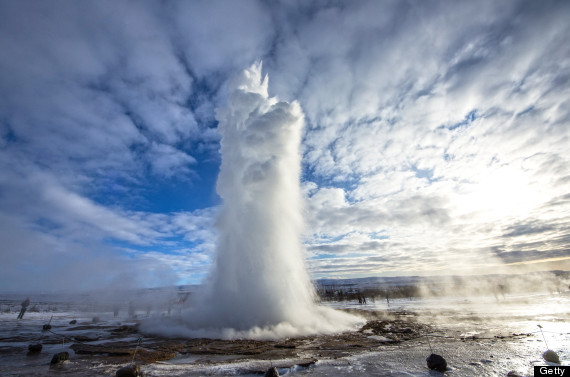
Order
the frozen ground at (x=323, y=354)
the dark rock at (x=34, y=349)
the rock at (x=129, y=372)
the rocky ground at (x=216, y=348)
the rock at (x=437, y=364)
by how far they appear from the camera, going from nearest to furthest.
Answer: the rock at (x=129, y=372), the rock at (x=437, y=364), the frozen ground at (x=323, y=354), the rocky ground at (x=216, y=348), the dark rock at (x=34, y=349)

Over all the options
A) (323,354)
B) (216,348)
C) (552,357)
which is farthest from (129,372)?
(552,357)

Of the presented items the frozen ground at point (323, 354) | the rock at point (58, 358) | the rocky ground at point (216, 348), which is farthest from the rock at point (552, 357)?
the rock at point (58, 358)

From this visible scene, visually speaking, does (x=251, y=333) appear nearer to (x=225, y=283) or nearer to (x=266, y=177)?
(x=225, y=283)

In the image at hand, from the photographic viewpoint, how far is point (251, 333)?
16922 millimetres

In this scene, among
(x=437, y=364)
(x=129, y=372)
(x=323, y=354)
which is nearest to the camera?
(x=129, y=372)

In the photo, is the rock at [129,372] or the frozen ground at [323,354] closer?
the rock at [129,372]

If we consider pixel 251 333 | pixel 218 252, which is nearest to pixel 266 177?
pixel 218 252

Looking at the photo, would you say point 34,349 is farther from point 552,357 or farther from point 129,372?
point 552,357

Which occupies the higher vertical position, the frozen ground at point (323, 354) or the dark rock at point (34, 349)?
the dark rock at point (34, 349)

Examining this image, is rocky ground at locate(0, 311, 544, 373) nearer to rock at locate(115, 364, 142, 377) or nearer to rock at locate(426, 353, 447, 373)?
rock at locate(115, 364, 142, 377)

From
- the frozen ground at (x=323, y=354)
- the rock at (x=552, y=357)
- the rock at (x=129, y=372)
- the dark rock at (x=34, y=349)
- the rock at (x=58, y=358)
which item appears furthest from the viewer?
the dark rock at (x=34, y=349)

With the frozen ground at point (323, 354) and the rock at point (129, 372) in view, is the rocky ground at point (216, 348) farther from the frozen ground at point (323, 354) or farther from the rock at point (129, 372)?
the rock at point (129, 372)

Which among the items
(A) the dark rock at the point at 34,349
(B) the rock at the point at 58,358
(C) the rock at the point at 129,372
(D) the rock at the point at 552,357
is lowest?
(D) the rock at the point at 552,357

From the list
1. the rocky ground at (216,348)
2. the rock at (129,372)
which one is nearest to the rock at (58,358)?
the rocky ground at (216,348)
